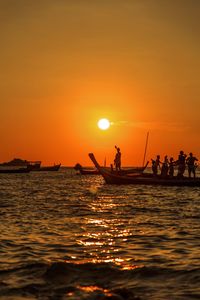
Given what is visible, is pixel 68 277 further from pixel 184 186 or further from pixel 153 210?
pixel 184 186

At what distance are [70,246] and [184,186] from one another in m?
28.4

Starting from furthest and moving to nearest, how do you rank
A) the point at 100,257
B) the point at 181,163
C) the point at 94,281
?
the point at 181,163, the point at 100,257, the point at 94,281

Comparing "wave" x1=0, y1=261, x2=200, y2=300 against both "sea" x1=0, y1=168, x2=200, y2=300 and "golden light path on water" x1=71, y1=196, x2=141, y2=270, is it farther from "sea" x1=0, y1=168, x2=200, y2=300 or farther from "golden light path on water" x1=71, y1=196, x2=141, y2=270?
"golden light path on water" x1=71, y1=196, x2=141, y2=270

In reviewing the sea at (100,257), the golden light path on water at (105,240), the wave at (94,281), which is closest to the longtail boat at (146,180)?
the sea at (100,257)

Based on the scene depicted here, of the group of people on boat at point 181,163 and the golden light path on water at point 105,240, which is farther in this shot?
the group of people on boat at point 181,163

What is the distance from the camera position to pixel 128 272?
9.98 meters

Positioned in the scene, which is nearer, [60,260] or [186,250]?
[60,260]

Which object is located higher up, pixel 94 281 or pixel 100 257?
pixel 100 257

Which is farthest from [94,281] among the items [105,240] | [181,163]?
[181,163]

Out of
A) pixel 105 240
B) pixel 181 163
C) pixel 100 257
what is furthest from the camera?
pixel 181 163

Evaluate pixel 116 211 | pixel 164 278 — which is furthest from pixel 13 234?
pixel 116 211

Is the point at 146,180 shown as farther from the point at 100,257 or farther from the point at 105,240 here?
the point at 100,257

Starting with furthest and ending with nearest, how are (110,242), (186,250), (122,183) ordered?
(122,183) → (110,242) → (186,250)

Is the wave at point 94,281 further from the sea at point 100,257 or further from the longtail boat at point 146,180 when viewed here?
the longtail boat at point 146,180
